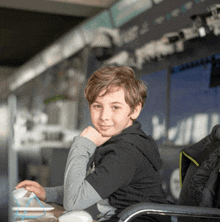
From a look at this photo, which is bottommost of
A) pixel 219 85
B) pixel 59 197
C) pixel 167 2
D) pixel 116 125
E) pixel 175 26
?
pixel 59 197

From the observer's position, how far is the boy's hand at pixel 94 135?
1.17 metres

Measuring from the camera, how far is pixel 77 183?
1.05 metres

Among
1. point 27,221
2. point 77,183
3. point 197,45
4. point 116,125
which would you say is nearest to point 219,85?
point 197,45

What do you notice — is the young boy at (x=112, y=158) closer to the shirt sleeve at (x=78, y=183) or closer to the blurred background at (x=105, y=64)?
the shirt sleeve at (x=78, y=183)

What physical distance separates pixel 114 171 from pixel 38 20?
6.24 m

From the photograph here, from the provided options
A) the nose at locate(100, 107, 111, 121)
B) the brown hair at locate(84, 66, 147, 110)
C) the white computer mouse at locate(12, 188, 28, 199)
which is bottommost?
the white computer mouse at locate(12, 188, 28, 199)

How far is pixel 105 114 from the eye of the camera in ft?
4.02

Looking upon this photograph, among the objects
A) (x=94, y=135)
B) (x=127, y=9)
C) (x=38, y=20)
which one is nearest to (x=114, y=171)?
(x=94, y=135)

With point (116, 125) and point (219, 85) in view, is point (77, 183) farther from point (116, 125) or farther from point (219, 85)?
point (219, 85)

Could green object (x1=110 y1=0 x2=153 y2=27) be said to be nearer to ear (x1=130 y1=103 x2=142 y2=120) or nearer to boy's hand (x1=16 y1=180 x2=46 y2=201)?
ear (x1=130 y1=103 x2=142 y2=120)

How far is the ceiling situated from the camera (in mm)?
5656

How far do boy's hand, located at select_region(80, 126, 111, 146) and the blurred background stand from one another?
35 centimetres

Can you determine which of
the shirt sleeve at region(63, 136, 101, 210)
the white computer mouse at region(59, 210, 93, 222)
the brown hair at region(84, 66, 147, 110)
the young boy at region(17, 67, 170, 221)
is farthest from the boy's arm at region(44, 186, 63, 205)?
the white computer mouse at region(59, 210, 93, 222)

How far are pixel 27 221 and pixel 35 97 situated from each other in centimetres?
912
